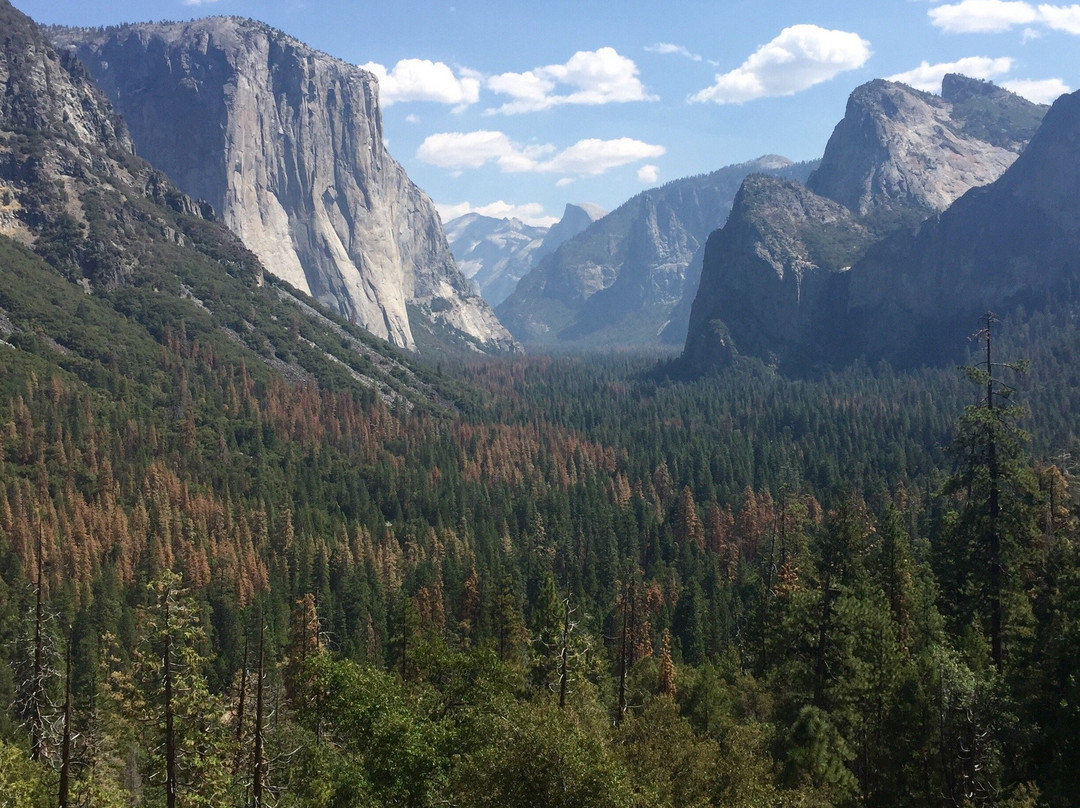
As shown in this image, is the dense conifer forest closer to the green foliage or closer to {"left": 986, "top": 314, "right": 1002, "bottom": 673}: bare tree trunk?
{"left": 986, "top": 314, "right": 1002, "bottom": 673}: bare tree trunk

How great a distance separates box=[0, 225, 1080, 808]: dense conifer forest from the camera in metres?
31.9

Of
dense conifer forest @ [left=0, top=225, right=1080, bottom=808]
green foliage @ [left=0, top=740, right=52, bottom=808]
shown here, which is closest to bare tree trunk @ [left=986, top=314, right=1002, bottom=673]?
dense conifer forest @ [left=0, top=225, right=1080, bottom=808]

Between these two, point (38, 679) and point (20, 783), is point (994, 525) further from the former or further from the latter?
point (38, 679)

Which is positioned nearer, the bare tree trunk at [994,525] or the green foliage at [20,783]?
the green foliage at [20,783]

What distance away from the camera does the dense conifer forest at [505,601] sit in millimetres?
31938

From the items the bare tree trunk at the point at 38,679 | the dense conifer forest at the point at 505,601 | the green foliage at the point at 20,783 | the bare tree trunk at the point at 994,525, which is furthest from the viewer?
the bare tree trunk at the point at 994,525

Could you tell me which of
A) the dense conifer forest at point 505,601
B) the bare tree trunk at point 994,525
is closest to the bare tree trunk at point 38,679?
the dense conifer forest at point 505,601

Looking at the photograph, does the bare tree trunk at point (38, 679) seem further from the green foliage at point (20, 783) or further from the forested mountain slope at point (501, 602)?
the green foliage at point (20, 783)

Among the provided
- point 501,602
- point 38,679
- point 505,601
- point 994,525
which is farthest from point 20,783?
point 501,602

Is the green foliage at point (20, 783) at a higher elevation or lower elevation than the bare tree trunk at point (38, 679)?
lower

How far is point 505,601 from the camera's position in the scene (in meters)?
66.2

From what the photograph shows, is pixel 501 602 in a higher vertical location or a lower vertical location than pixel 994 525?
lower

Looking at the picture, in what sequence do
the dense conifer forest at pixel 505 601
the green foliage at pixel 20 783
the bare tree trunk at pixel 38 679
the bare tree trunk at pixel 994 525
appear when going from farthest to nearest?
the bare tree trunk at pixel 994 525
the bare tree trunk at pixel 38 679
the dense conifer forest at pixel 505 601
the green foliage at pixel 20 783

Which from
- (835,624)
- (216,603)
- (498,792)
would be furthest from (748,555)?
(498,792)
